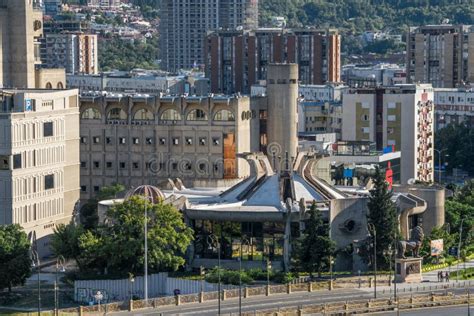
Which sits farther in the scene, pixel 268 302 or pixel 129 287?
pixel 129 287

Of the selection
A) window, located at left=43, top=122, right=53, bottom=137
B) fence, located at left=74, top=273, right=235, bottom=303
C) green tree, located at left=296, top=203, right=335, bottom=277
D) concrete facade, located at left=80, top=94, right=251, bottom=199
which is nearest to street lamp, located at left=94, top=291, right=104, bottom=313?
fence, located at left=74, top=273, right=235, bottom=303

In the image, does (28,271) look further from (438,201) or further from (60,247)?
(438,201)

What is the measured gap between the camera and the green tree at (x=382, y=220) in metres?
118

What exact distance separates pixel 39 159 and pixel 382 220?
25.7m

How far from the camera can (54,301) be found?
110 metres

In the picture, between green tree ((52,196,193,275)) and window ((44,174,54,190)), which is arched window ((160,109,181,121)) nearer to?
window ((44,174,54,190))

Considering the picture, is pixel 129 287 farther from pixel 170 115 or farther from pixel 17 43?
pixel 17 43

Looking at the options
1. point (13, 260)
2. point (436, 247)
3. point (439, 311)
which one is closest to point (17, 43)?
point (13, 260)

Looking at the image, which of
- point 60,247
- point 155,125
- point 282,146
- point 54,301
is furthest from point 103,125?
point 54,301

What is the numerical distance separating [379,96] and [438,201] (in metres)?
42.1

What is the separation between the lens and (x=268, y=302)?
349 ft

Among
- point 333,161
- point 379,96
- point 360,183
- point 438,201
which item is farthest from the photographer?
point 379,96

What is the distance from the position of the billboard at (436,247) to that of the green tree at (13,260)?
26.6 m

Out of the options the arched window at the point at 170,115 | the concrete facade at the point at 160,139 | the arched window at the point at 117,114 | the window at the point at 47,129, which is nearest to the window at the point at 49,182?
the window at the point at 47,129
